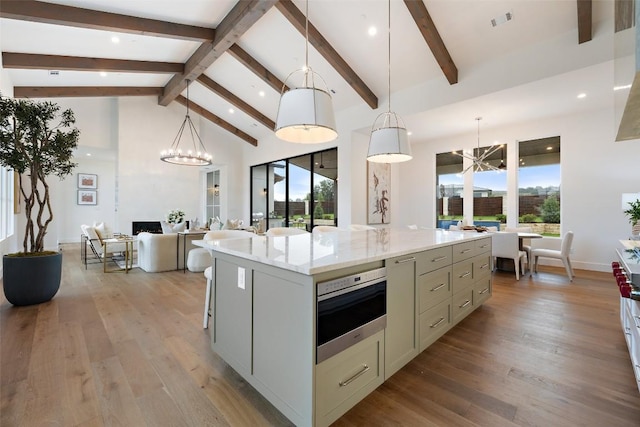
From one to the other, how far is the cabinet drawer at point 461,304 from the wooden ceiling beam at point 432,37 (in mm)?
3422

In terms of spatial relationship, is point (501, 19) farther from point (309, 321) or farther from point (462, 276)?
point (309, 321)

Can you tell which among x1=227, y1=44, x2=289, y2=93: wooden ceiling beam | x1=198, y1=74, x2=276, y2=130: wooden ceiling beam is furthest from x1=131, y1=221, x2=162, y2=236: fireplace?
x1=227, y1=44, x2=289, y2=93: wooden ceiling beam

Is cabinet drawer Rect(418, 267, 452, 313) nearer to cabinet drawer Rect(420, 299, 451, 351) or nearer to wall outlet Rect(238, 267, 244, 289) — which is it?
cabinet drawer Rect(420, 299, 451, 351)

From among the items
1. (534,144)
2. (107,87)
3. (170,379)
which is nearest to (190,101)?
(107,87)

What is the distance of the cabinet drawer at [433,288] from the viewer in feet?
6.92

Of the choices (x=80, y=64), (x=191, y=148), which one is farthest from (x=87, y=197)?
(x=80, y=64)

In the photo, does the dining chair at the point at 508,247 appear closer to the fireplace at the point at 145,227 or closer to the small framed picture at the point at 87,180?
the fireplace at the point at 145,227

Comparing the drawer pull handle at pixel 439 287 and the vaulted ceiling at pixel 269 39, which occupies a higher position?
the vaulted ceiling at pixel 269 39

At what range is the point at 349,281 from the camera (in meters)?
1.50

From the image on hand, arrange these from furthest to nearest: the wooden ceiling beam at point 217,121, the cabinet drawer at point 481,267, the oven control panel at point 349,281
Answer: the wooden ceiling beam at point 217,121, the cabinet drawer at point 481,267, the oven control panel at point 349,281

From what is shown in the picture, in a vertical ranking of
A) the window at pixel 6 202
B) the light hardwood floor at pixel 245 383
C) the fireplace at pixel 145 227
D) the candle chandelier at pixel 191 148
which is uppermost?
the candle chandelier at pixel 191 148

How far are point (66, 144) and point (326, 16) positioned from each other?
3.86 m

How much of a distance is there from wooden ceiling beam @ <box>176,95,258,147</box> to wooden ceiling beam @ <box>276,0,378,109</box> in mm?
4830

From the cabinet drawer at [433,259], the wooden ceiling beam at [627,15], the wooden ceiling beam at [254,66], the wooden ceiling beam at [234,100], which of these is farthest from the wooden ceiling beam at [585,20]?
the wooden ceiling beam at [234,100]
